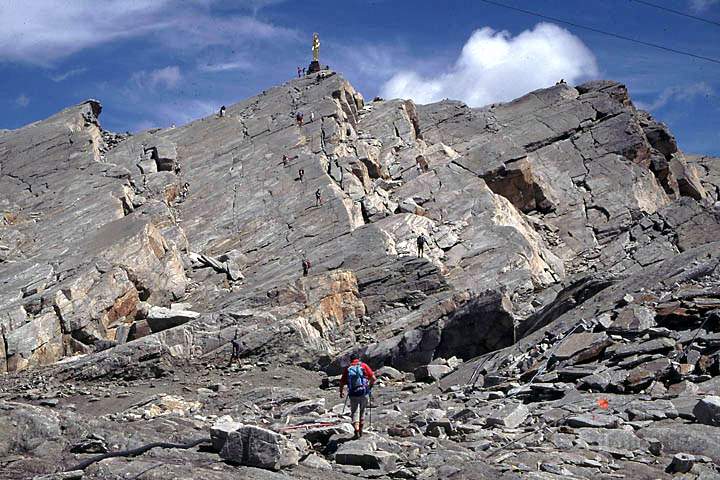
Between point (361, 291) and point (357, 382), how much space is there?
64.5 ft

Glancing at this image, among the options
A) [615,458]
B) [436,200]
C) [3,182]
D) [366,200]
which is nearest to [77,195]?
[3,182]

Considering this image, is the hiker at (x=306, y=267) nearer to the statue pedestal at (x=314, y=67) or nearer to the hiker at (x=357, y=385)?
the hiker at (x=357, y=385)

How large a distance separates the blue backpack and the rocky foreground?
0.92m

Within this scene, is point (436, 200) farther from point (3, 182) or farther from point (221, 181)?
point (3, 182)

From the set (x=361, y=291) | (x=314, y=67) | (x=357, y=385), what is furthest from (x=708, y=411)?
(x=314, y=67)

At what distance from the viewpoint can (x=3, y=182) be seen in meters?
46.7

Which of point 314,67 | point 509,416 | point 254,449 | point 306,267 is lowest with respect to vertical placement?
point 254,449

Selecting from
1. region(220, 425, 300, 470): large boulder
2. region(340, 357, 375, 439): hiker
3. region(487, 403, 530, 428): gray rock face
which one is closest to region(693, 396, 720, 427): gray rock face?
region(487, 403, 530, 428): gray rock face

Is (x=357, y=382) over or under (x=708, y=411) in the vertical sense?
over

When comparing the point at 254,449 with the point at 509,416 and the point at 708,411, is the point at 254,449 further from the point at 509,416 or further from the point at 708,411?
the point at 708,411

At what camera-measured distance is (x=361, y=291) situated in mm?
32750

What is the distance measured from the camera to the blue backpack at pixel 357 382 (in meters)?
12.9

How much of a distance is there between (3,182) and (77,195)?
7.42 meters

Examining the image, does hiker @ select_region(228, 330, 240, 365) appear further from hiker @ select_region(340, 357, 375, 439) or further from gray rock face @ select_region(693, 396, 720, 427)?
gray rock face @ select_region(693, 396, 720, 427)
